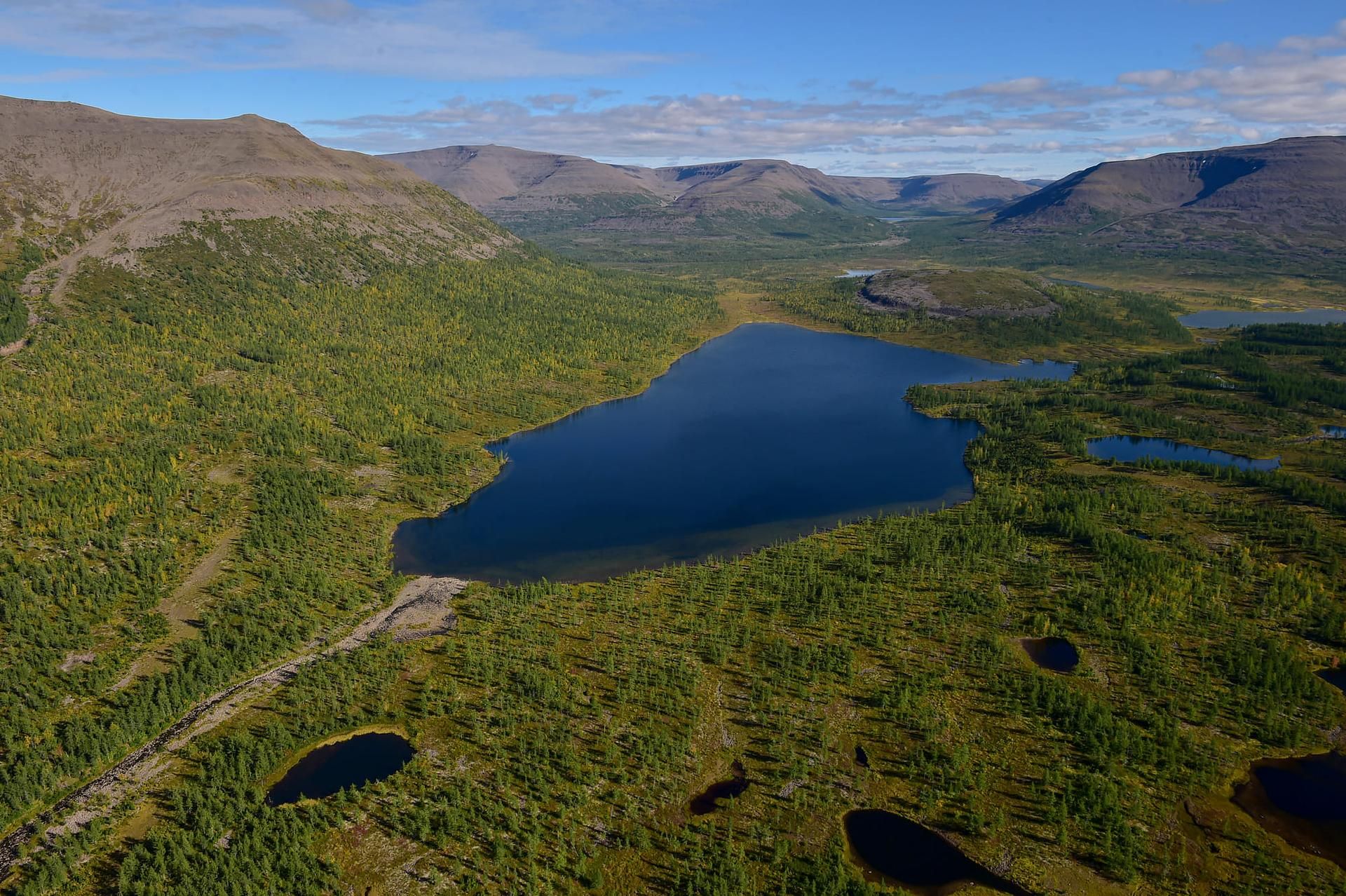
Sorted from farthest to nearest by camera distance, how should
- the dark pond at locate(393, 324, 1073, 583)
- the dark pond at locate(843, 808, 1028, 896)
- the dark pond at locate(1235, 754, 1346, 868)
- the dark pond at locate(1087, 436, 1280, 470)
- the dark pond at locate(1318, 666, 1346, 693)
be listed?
the dark pond at locate(1087, 436, 1280, 470) → the dark pond at locate(393, 324, 1073, 583) → the dark pond at locate(1318, 666, 1346, 693) → the dark pond at locate(1235, 754, 1346, 868) → the dark pond at locate(843, 808, 1028, 896)

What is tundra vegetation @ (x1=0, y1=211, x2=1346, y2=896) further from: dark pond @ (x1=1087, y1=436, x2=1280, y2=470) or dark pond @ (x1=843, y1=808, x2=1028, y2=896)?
dark pond @ (x1=1087, y1=436, x2=1280, y2=470)

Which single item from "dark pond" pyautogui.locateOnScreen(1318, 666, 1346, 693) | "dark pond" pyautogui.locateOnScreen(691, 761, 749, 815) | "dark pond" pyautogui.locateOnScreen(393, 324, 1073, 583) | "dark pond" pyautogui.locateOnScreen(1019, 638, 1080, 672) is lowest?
"dark pond" pyautogui.locateOnScreen(691, 761, 749, 815)

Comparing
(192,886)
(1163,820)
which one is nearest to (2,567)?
(192,886)

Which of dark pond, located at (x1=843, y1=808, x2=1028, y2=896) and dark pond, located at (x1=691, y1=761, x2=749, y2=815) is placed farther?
dark pond, located at (x1=691, y1=761, x2=749, y2=815)

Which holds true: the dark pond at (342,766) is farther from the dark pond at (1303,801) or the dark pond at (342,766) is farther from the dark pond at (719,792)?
the dark pond at (1303,801)

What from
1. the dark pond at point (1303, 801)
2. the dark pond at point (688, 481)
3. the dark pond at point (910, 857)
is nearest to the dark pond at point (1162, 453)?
the dark pond at point (688, 481)

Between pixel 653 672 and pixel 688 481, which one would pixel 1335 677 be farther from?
pixel 688 481

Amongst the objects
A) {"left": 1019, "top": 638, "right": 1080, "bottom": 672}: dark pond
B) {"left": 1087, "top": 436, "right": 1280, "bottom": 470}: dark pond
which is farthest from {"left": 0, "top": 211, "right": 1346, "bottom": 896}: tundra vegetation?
{"left": 1087, "top": 436, "right": 1280, "bottom": 470}: dark pond
